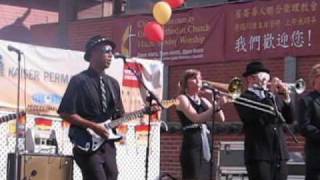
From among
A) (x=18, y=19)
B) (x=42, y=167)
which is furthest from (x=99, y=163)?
(x=18, y=19)

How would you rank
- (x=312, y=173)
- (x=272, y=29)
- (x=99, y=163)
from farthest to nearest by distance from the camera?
(x=272, y=29) < (x=312, y=173) < (x=99, y=163)

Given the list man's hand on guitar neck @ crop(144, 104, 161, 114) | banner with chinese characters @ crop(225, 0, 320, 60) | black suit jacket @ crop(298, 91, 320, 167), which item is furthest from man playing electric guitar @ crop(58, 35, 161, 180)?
banner with chinese characters @ crop(225, 0, 320, 60)

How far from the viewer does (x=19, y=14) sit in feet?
61.1

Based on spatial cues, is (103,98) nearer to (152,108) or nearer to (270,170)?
(152,108)

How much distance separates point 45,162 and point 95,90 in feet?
4.56

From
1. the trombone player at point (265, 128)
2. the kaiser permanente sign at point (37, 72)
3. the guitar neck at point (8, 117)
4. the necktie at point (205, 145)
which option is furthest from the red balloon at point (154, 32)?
the trombone player at point (265, 128)

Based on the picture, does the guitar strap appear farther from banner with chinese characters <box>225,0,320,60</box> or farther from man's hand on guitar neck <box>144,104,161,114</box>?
banner with chinese characters <box>225,0,320,60</box>

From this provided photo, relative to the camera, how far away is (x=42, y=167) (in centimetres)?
869

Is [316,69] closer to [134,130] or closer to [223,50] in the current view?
[134,130]

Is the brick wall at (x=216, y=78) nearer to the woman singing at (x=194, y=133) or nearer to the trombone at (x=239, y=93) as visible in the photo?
the woman singing at (x=194, y=133)

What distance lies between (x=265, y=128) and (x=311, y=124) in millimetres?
433

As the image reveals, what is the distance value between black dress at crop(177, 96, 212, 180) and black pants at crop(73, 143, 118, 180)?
Result: 1363 mm

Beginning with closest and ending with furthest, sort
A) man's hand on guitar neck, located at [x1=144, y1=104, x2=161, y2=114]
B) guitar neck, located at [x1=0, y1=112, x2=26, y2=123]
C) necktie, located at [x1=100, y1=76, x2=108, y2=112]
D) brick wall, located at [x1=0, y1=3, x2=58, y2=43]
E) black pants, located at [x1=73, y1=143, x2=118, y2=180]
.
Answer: black pants, located at [x1=73, y1=143, x2=118, y2=180], necktie, located at [x1=100, y1=76, x2=108, y2=112], man's hand on guitar neck, located at [x1=144, y1=104, x2=161, y2=114], guitar neck, located at [x1=0, y1=112, x2=26, y2=123], brick wall, located at [x1=0, y1=3, x2=58, y2=43]

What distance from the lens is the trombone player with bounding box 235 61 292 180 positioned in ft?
25.8
